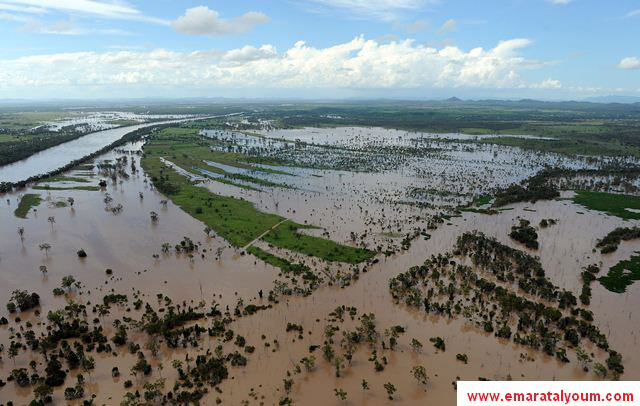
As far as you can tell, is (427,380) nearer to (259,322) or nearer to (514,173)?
(259,322)

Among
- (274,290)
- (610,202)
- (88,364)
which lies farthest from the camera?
(610,202)

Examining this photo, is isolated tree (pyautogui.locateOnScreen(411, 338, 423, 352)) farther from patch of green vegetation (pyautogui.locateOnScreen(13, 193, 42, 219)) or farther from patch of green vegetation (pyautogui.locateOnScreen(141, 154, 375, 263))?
patch of green vegetation (pyautogui.locateOnScreen(13, 193, 42, 219))

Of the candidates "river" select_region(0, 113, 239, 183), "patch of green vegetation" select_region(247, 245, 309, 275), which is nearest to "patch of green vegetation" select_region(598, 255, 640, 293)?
"patch of green vegetation" select_region(247, 245, 309, 275)

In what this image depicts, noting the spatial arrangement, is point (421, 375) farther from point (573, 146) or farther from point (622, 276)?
point (573, 146)

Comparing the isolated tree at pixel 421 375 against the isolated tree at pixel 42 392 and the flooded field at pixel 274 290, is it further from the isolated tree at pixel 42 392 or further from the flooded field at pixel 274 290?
the isolated tree at pixel 42 392

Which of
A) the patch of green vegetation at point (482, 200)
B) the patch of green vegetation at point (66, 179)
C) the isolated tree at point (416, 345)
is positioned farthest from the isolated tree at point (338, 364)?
the patch of green vegetation at point (66, 179)

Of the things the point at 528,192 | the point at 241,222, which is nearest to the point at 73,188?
the point at 241,222
